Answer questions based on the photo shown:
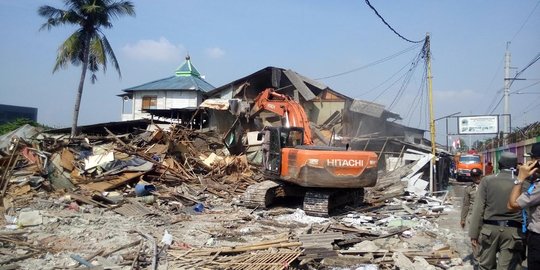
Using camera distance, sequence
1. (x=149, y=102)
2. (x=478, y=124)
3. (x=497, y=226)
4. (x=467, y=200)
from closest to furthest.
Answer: (x=497, y=226) < (x=467, y=200) < (x=478, y=124) < (x=149, y=102)

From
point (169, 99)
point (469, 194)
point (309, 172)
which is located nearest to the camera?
point (469, 194)

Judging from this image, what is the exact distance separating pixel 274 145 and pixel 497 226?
7652mm

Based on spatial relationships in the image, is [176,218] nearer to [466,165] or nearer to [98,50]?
[98,50]

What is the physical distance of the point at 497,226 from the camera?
16.8 feet

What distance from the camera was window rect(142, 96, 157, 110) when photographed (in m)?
33.3

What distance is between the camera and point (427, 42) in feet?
58.2

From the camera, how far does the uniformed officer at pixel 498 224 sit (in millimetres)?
5004

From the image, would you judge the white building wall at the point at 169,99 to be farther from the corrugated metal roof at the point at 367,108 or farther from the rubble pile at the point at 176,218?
the corrugated metal roof at the point at 367,108

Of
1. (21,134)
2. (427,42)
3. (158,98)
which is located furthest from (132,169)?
(158,98)

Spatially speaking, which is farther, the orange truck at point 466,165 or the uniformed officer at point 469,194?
the orange truck at point 466,165

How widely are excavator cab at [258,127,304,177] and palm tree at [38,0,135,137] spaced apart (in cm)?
1722

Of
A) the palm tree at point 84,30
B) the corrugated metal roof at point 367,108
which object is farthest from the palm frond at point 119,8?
the corrugated metal roof at point 367,108

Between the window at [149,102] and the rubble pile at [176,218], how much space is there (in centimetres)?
1262

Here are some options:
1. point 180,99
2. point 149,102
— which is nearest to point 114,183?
point 180,99
